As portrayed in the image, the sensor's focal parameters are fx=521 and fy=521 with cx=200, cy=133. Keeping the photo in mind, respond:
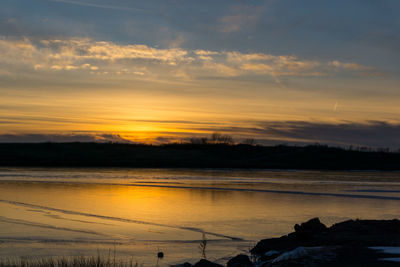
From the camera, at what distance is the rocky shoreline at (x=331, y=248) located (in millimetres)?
8234

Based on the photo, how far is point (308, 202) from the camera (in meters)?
18.9

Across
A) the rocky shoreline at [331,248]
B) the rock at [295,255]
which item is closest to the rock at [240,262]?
the rocky shoreline at [331,248]

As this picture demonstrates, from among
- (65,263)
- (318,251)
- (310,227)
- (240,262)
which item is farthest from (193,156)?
(65,263)

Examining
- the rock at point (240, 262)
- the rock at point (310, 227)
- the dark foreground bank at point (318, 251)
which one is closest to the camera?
the dark foreground bank at point (318, 251)

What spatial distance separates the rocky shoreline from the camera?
8.23 m

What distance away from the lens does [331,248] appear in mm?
8930

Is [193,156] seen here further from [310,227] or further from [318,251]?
[318,251]

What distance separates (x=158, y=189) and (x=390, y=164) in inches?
1596

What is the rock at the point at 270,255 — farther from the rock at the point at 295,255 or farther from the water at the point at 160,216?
the rock at the point at 295,255

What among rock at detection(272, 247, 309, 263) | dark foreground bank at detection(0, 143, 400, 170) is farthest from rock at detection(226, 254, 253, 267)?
dark foreground bank at detection(0, 143, 400, 170)

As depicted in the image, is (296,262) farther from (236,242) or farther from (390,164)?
(390,164)

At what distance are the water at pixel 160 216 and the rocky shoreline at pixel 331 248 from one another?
843 mm

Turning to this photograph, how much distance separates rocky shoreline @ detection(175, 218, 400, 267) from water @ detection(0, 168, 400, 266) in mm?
843

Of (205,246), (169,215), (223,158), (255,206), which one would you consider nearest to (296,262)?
(205,246)
